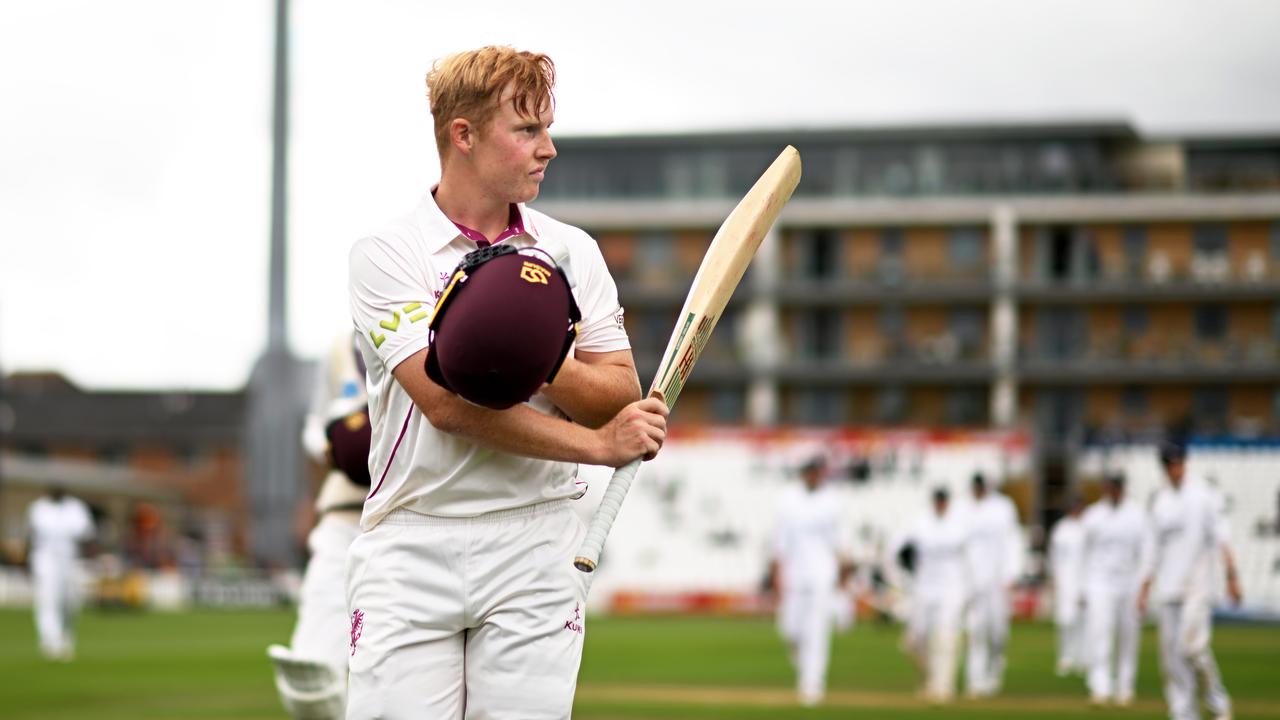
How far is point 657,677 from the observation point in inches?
838

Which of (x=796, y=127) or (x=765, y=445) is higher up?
(x=796, y=127)

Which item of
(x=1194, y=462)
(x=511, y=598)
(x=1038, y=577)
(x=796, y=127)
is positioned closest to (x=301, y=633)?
(x=511, y=598)

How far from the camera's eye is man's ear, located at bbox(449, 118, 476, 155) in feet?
14.7

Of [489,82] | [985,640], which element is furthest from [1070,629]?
[489,82]

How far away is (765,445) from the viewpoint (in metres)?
46.5

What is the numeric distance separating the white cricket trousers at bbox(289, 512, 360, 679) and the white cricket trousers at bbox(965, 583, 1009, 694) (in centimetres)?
1340

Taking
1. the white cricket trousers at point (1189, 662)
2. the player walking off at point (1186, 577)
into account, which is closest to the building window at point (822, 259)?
the player walking off at point (1186, 577)

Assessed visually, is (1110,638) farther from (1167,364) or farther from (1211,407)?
(1211,407)

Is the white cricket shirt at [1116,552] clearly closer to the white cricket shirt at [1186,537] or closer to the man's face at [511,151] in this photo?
the white cricket shirt at [1186,537]

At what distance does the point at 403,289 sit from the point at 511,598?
0.81 meters

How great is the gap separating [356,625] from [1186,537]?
1212cm

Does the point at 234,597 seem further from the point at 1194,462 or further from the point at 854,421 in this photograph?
the point at 854,421

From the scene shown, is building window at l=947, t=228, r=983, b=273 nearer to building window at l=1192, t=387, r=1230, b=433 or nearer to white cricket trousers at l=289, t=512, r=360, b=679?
building window at l=1192, t=387, r=1230, b=433

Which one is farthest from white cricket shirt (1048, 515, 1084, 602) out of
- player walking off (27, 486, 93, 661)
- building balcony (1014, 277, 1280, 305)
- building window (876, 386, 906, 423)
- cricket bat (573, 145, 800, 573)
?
building window (876, 386, 906, 423)
